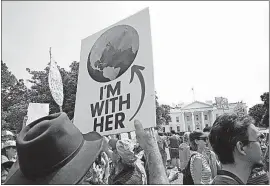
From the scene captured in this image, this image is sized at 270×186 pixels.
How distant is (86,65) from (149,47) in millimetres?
Result: 678

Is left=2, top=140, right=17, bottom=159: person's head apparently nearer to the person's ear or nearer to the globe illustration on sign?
the globe illustration on sign

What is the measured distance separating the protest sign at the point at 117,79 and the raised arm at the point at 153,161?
0.37m

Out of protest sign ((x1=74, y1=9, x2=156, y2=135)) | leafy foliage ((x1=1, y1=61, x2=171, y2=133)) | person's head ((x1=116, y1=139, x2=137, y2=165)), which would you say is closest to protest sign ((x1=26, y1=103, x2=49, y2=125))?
A: person's head ((x1=116, y1=139, x2=137, y2=165))

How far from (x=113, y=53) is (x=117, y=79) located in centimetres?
22

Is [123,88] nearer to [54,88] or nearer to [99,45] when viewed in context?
[99,45]

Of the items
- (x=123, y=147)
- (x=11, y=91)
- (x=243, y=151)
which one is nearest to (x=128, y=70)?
(x=243, y=151)

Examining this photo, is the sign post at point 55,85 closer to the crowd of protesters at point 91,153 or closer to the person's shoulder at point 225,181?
the crowd of protesters at point 91,153

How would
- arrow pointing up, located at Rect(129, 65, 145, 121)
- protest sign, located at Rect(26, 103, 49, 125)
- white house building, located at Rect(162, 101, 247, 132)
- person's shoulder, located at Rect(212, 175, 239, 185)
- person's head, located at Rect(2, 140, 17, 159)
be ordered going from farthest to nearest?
white house building, located at Rect(162, 101, 247, 132) → person's head, located at Rect(2, 140, 17, 159) → protest sign, located at Rect(26, 103, 49, 125) → arrow pointing up, located at Rect(129, 65, 145, 121) → person's shoulder, located at Rect(212, 175, 239, 185)

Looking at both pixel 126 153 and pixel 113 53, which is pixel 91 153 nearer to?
pixel 113 53

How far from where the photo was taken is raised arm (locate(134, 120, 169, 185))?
1571 mm

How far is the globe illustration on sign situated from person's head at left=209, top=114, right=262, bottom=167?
82 cm

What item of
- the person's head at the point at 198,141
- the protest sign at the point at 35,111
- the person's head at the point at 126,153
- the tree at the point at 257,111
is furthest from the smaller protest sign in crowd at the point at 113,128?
the tree at the point at 257,111

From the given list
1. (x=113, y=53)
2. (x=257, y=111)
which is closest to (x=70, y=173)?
(x=113, y=53)

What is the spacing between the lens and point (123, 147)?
3.91 meters
